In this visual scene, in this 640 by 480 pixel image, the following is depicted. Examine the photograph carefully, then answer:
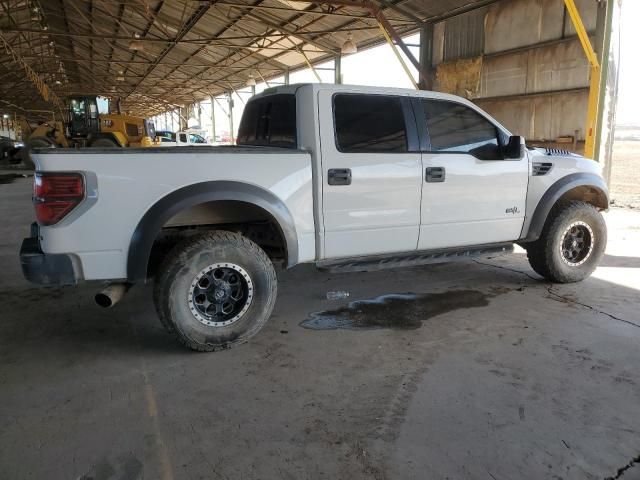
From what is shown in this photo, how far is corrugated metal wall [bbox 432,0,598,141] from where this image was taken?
9578 mm

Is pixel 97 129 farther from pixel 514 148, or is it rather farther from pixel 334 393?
pixel 334 393

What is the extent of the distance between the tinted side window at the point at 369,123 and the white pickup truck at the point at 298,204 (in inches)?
0.4

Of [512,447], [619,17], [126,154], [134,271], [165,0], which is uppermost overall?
[165,0]

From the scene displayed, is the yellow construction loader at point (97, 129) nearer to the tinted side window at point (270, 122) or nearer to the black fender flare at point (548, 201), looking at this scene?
the tinted side window at point (270, 122)

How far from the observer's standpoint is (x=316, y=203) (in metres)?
3.72

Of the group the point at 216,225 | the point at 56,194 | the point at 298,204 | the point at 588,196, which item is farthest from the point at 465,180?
the point at 56,194

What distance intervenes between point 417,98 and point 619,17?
7136 mm

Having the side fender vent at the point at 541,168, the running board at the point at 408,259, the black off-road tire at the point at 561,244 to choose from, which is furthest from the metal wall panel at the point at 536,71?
the running board at the point at 408,259

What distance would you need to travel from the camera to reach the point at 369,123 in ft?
12.9

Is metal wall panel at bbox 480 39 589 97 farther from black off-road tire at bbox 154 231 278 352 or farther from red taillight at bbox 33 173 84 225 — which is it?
red taillight at bbox 33 173 84 225

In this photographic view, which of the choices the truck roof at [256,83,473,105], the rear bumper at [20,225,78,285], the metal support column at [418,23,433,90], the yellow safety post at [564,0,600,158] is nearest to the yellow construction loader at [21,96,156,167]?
the metal support column at [418,23,433,90]

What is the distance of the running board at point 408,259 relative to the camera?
3.93 m

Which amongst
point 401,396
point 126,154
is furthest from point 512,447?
point 126,154

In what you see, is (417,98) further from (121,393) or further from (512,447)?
(121,393)
